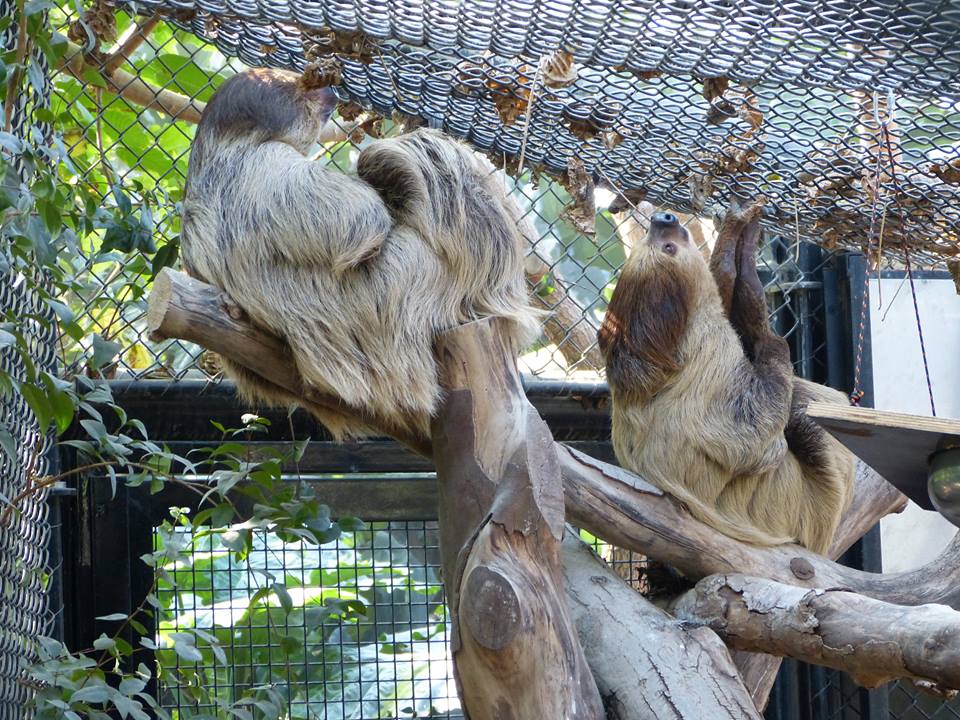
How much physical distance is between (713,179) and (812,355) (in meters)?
1.26

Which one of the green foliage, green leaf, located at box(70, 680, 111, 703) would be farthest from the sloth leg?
green leaf, located at box(70, 680, 111, 703)

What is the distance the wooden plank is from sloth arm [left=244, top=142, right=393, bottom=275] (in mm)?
1403

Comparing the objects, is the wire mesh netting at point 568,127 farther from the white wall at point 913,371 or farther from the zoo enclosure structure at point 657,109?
the white wall at point 913,371

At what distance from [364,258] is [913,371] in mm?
3009

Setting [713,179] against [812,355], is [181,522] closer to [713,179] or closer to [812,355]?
[713,179]

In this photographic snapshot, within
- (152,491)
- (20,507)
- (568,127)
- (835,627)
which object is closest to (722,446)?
(835,627)

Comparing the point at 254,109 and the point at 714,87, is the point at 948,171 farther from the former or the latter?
the point at 254,109

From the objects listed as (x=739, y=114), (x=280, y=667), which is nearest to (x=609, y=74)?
(x=739, y=114)

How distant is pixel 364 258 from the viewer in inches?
131

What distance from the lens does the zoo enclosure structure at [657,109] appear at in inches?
124

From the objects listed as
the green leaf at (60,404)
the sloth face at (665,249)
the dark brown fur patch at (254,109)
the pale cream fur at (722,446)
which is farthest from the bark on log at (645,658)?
the dark brown fur patch at (254,109)

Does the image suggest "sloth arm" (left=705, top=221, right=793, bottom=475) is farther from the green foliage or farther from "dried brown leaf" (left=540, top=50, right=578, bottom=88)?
the green foliage

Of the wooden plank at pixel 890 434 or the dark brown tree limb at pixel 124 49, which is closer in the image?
the wooden plank at pixel 890 434

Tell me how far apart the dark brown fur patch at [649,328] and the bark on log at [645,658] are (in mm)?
879
